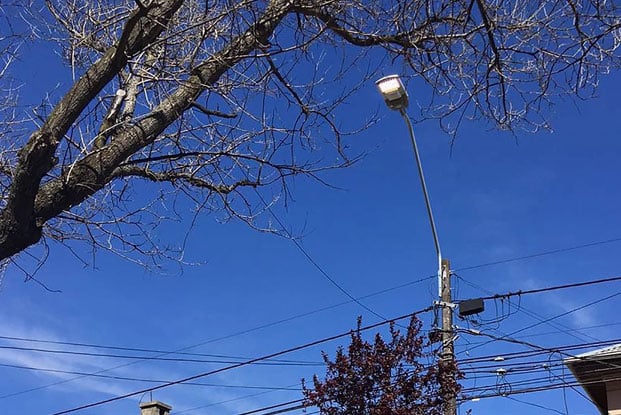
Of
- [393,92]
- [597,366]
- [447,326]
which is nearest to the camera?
[393,92]

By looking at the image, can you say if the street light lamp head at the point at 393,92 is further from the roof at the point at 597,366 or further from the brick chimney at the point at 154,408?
the brick chimney at the point at 154,408

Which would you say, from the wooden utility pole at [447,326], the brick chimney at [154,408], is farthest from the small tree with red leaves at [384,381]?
the brick chimney at [154,408]

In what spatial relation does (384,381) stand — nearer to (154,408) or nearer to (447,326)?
(447,326)

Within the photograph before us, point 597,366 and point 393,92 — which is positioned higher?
point 597,366

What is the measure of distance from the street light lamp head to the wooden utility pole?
5060 millimetres

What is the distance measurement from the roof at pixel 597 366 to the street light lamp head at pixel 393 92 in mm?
7404

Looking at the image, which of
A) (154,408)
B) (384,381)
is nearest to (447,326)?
(384,381)

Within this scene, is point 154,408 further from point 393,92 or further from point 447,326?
point 393,92

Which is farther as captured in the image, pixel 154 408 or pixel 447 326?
pixel 154 408

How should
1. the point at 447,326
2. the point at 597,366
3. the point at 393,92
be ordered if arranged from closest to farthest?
the point at 393,92 → the point at 447,326 → the point at 597,366

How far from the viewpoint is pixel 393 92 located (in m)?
6.53

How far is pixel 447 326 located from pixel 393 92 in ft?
18.8

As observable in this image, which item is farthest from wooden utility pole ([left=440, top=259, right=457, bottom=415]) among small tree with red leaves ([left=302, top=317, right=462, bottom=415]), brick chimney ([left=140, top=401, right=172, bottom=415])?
brick chimney ([left=140, top=401, right=172, bottom=415])

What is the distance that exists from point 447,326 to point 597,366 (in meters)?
3.52
